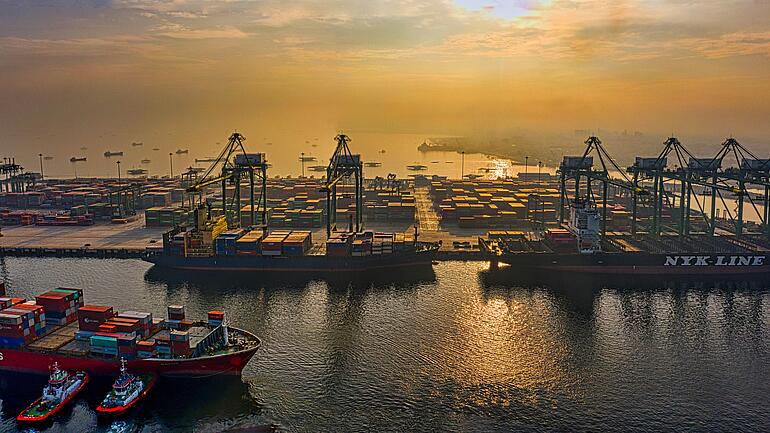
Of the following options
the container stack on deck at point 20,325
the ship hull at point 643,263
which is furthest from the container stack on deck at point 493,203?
the container stack on deck at point 20,325

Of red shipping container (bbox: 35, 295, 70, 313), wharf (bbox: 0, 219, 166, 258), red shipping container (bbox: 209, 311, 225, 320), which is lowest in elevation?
red shipping container (bbox: 209, 311, 225, 320)

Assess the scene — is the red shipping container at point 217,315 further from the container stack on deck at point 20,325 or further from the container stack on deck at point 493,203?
the container stack on deck at point 493,203

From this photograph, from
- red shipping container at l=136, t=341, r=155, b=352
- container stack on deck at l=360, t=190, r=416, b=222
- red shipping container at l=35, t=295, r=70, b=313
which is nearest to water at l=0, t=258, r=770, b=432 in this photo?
red shipping container at l=136, t=341, r=155, b=352

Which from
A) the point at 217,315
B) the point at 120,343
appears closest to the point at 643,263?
the point at 217,315

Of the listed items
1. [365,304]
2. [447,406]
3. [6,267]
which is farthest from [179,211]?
[447,406]

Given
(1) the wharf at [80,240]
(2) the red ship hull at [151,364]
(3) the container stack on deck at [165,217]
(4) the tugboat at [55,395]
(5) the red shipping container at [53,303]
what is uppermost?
(3) the container stack on deck at [165,217]

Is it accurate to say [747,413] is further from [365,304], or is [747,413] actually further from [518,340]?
[365,304]

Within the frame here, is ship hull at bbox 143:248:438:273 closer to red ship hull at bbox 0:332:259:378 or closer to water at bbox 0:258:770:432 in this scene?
water at bbox 0:258:770:432
